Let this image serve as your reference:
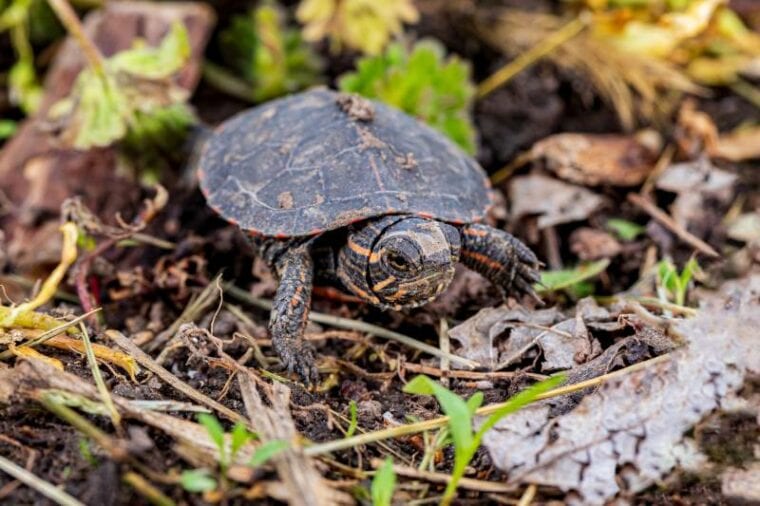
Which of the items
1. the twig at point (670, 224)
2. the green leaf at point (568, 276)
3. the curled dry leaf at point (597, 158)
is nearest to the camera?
the green leaf at point (568, 276)

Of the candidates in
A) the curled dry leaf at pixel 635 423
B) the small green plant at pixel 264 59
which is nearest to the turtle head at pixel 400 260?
the curled dry leaf at pixel 635 423

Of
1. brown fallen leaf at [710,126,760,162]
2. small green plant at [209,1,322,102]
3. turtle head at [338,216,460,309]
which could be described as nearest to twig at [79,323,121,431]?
turtle head at [338,216,460,309]

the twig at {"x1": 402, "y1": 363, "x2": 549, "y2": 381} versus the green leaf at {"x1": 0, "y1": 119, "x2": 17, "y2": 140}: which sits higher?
the green leaf at {"x1": 0, "y1": 119, "x2": 17, "y2": 140}

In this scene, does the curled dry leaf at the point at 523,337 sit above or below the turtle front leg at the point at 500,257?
below

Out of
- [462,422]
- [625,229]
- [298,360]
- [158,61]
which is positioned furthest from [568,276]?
[158,61]

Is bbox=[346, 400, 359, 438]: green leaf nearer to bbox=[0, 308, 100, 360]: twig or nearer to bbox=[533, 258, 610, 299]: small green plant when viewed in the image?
bbox=[0, 308, 100, 360]: twig

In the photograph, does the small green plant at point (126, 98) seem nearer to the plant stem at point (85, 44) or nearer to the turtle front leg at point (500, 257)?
the plant stem at point (85, 44)

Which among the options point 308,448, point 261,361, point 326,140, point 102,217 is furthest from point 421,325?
point 102,217
